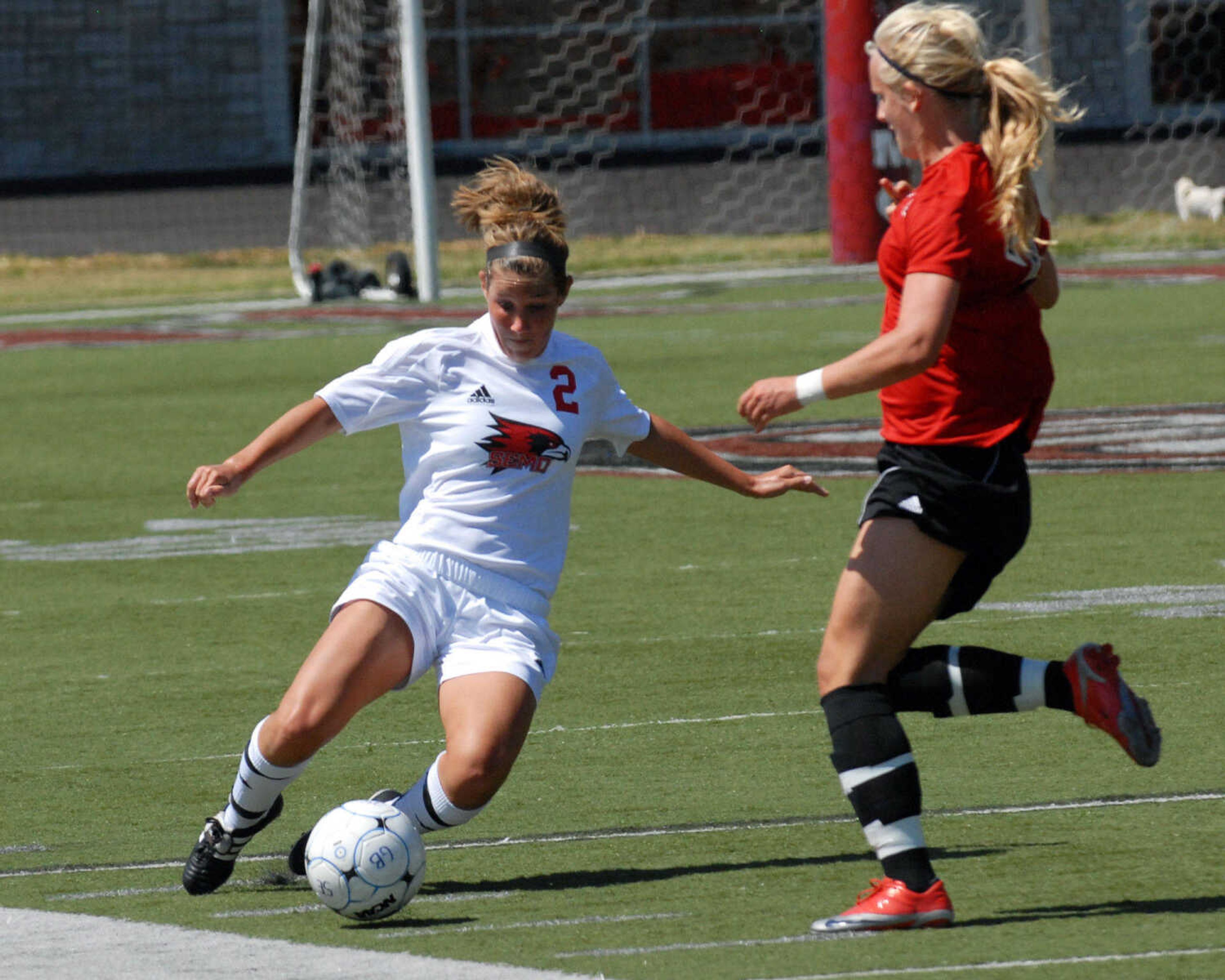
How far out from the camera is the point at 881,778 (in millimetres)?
5160

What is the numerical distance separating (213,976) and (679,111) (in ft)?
113

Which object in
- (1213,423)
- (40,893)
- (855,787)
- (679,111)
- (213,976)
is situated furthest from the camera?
(679,111)

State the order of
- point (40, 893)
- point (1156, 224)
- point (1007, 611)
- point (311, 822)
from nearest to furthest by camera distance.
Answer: point (40, 893), point (311, 822), point (1007, 611), point (1156, 224)

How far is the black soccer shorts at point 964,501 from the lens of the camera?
5227 mm

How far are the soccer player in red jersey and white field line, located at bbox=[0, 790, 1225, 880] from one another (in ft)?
2.71

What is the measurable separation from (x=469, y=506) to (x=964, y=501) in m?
1.30

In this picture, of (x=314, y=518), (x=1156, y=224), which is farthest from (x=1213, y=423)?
(x=1156, y=224)

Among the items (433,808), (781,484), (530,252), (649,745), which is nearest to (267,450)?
(530,252)

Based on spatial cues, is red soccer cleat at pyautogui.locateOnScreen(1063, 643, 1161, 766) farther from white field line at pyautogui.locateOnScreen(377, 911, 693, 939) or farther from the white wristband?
white field line at pyautogui.locateOnScreen(377, 911, 693, 939)

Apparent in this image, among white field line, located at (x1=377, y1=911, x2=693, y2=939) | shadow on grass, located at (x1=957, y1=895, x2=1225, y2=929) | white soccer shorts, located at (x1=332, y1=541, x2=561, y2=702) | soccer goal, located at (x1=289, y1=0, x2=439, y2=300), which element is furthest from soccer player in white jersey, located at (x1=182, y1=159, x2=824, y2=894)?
soccer goal, located at (x1=289, y1=0, x2=439, y2=300)

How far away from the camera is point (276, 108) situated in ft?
127

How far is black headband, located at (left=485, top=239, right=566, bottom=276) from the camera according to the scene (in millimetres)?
5934

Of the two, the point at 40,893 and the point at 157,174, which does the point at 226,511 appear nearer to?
the point at 40,893

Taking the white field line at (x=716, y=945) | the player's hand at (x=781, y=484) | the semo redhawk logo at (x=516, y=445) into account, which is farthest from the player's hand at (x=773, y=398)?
the white field line at (x=716, y=945)
